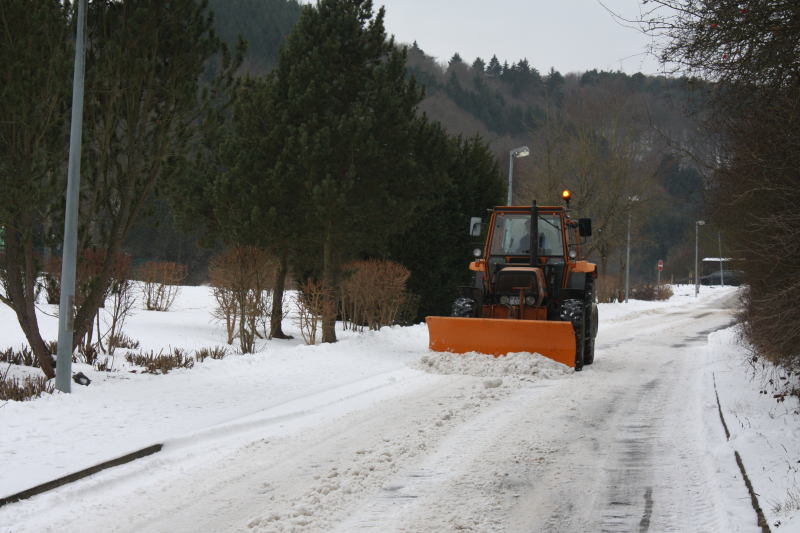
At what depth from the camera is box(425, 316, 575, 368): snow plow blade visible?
43.4ft

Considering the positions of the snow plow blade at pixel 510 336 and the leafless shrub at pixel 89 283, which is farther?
the leafless shrub at pixel 89 283

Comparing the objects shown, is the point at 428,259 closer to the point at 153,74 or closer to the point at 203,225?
the point at 203,225

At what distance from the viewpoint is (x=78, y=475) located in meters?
6.27

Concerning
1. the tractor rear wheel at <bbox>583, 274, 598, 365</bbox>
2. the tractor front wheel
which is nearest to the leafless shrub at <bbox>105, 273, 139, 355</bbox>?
the tractor front wheel

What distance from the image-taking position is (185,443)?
7.64 m

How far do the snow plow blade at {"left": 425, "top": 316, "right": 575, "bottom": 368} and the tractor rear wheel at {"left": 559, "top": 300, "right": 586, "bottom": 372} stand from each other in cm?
41

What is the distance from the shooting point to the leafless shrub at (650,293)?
5147 cm

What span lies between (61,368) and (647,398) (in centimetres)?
751

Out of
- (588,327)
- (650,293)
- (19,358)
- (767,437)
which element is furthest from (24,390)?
(650,293)

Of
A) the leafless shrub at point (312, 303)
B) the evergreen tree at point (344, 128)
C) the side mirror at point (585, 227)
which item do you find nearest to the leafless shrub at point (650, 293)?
the evergreen tree at point (344, 128)

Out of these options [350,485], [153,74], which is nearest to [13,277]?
[153,74]

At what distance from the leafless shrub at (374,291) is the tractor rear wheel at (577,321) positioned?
21.4 feet

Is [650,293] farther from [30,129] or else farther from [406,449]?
[406,449]

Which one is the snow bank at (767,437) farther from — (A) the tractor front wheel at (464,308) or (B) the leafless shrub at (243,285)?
(B) the leafless shrub at (243,285)
